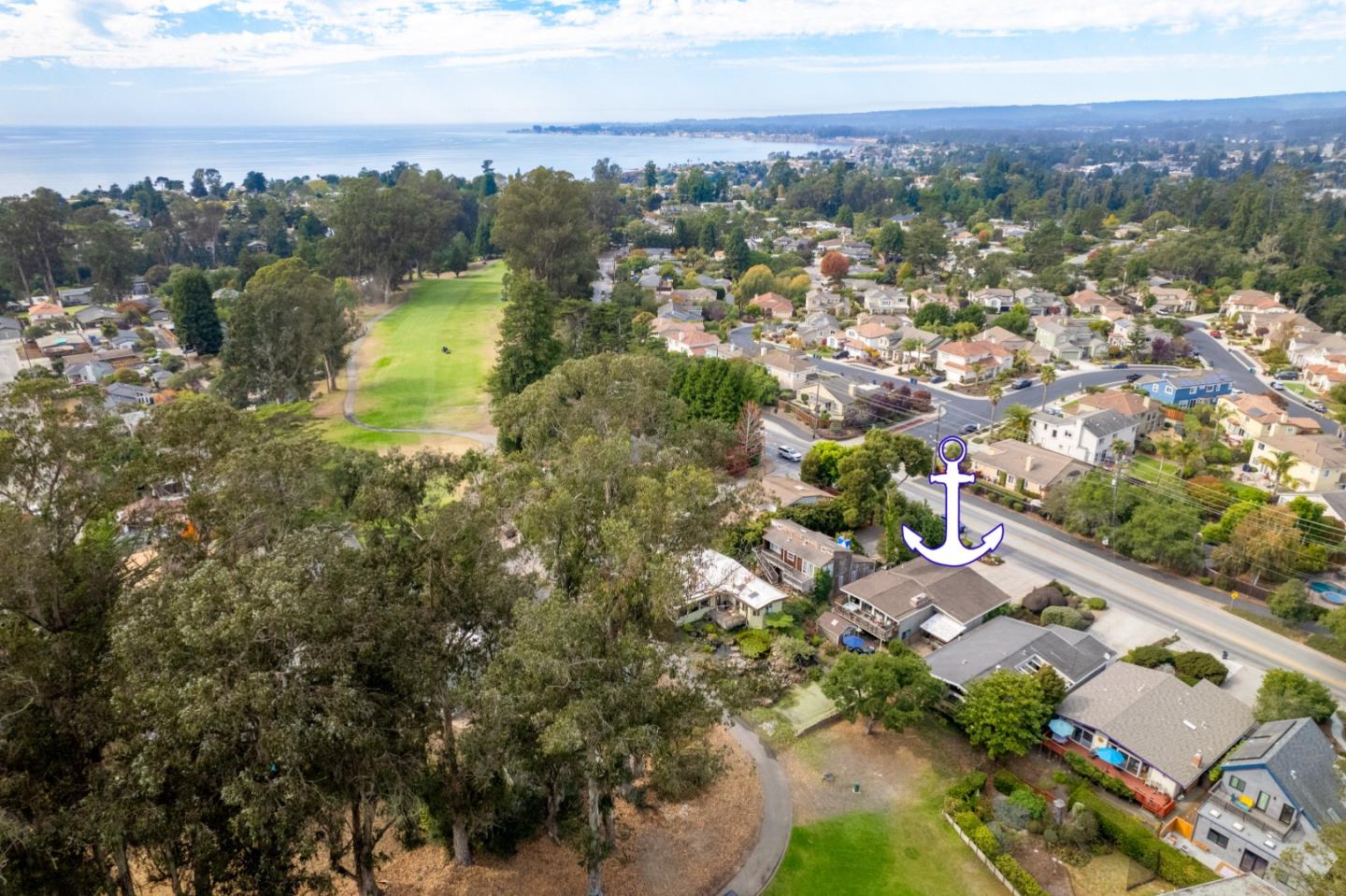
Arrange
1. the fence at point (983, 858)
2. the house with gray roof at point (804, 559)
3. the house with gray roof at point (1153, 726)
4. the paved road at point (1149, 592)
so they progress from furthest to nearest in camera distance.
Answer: the house with gray roof at point (804, 559)
the paved road at point (1149, 592)
the house with gray roof at point (1153, 726)
the fence at point (983, 858)

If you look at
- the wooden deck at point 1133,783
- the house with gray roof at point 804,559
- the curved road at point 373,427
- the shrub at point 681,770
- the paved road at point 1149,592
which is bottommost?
the paved road at point 1149,592

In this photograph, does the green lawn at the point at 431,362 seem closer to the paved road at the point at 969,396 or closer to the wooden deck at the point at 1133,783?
the paved road at the point at 969,396

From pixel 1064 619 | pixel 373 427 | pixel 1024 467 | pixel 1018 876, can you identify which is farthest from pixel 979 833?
pixel 373 427

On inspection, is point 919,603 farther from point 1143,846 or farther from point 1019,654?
point 1143,846

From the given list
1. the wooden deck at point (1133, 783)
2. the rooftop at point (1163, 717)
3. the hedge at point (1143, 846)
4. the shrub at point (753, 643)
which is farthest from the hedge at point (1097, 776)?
the shrub at point (753, 643)

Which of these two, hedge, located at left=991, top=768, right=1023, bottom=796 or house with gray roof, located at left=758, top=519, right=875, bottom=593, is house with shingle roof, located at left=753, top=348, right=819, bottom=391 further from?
hedge, located at left=991, top=768, right=1023, bottom=796

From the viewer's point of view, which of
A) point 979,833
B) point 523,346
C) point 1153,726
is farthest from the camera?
point 523,346
